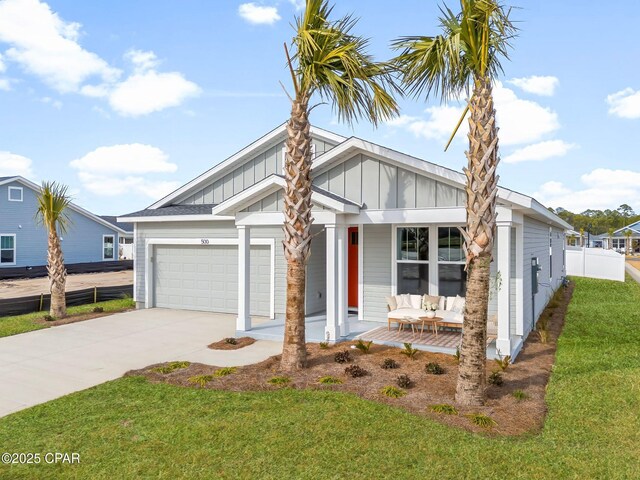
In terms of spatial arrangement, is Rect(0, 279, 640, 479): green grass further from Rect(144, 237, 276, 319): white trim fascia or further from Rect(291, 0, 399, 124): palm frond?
Rect(144, 237, 276, 319): white trim fascia

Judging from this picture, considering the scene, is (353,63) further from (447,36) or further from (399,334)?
(399,334)

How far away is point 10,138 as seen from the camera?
20.4 metres

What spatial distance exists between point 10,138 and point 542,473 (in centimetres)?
2438

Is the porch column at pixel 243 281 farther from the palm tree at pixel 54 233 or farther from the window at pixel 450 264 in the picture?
the palm tree at pixel 54 233

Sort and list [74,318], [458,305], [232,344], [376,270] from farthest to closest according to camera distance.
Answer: [74,318] < [376,270] < [458,305] < [232,344]

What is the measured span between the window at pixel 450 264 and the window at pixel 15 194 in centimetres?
2902

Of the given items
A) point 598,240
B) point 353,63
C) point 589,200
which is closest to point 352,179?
point 353,63

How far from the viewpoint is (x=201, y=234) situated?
13.7 metres

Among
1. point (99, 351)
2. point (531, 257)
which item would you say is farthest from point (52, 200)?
point (531, 257)

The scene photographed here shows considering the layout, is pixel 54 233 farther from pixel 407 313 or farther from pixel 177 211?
pixel 407 313

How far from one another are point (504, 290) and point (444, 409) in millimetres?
3320

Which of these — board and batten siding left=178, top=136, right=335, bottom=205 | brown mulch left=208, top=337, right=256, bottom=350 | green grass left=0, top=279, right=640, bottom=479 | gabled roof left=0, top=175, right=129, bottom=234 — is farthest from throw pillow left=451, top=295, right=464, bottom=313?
gabled roof left=0, top=175, right=129, bottom=234

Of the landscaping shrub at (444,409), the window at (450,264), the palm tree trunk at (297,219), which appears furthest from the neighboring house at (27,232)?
the landscaping shrub at (444,409)

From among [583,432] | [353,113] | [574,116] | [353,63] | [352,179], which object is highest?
[574,116]
